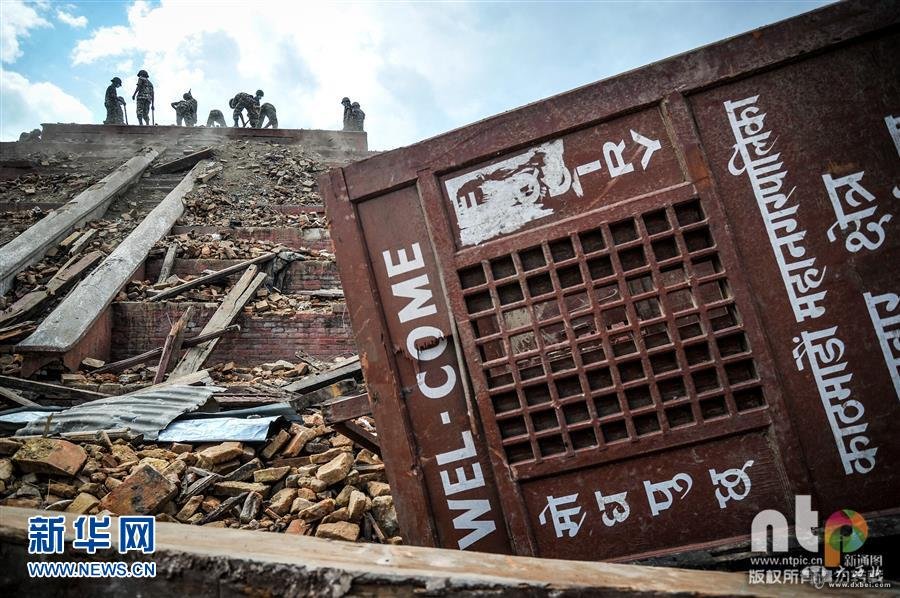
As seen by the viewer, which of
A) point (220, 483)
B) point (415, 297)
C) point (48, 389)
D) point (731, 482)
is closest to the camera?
point (731, 482)

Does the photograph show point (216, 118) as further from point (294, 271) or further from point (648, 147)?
point (648, 147)

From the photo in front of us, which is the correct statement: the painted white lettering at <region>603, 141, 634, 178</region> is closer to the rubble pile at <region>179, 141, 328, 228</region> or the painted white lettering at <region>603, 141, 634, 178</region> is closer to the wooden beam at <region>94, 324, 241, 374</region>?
the wooden beam at <region>94, 324, 241, 374</region>

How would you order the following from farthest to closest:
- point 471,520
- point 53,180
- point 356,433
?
point 53,180 → point 356,433 → point 471,520

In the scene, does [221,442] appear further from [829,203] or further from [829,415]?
[829,203]

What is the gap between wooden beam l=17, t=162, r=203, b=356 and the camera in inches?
237

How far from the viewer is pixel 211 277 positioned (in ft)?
26.3

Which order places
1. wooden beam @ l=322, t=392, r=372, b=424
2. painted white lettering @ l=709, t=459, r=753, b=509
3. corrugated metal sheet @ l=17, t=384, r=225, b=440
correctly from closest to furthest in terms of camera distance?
painted white lettering @ l=709, t=459, r=753, b=509 < wooden beam @ l=322, t=392, r=372, b=424 < corrugated metal sheet @ l=17, t=384, r=225, b=440

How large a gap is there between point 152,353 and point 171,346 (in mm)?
297

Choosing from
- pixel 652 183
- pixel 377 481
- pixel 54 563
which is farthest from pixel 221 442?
pixel 652 183

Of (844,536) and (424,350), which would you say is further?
(424,350)

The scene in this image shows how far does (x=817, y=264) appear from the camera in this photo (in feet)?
6.16

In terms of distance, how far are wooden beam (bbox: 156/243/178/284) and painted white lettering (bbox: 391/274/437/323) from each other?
7450mm

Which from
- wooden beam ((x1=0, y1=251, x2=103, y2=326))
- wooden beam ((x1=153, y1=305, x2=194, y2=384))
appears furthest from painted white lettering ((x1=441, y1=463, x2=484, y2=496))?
wooden beam ((x1=0, y1=251, x2=103, y2=326))

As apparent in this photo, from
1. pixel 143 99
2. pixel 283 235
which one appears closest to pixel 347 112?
pixel 143 99
